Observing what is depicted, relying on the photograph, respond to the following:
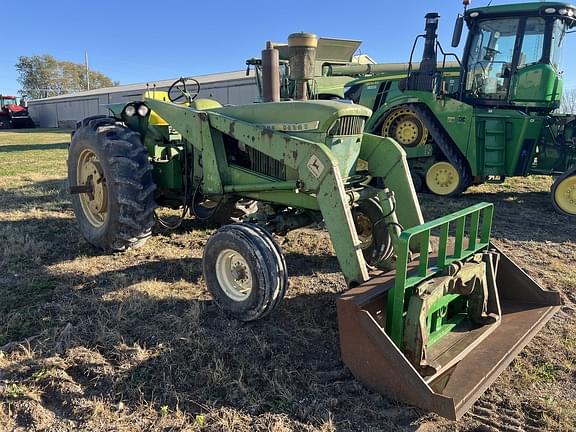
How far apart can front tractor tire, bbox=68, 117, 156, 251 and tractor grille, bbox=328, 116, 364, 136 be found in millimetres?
1949

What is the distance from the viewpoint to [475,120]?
302 inches

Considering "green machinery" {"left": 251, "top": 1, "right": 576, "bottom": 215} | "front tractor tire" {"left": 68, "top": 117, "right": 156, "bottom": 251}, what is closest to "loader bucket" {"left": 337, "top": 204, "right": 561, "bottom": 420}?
"front tractor tire" {"left": 68, "top": 117, "right": 156, "bottom": 251}

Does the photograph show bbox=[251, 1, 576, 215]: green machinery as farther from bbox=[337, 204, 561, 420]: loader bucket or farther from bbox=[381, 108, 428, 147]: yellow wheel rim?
bbox=[337, 204, 561, 420]: loader bucket

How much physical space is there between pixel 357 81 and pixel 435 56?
6.33ft

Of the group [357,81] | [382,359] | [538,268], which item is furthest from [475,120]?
[382,359]

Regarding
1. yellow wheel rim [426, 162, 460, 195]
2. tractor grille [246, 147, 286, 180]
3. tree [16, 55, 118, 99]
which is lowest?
yellow wheel rim [426, 162, 460, 195]

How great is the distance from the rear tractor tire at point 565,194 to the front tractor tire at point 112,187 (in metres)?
5.81

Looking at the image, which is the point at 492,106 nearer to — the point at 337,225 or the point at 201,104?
the point at 201,104

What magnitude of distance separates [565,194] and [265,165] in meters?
5.16

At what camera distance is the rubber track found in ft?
26.2

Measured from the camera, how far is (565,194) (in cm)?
705

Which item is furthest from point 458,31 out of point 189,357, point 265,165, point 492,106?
point 189,357

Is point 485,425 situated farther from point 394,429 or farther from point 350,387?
point 350,387

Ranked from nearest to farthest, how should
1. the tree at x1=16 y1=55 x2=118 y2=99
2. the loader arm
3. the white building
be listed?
1. the loader arm
2. the white building
3. the tree at x1=16 y1=55 x2=118 y2=99
